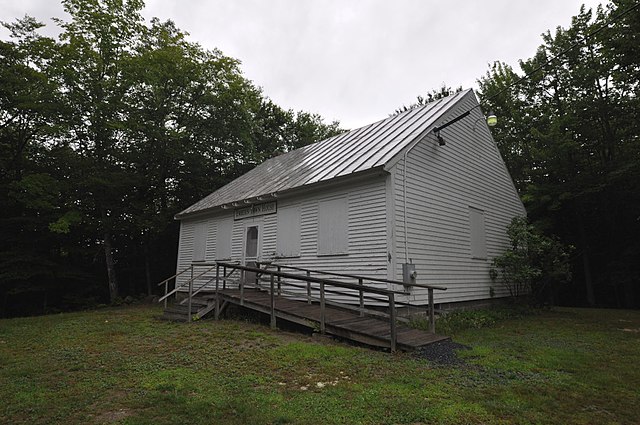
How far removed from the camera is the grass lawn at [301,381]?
3.84 m

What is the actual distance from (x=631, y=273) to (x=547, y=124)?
25.2 ft

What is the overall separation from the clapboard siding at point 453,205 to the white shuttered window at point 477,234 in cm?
20

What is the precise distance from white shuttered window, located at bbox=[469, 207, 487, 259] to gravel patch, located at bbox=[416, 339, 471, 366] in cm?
563

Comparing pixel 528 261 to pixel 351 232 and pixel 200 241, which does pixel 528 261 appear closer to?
pixel 351 232

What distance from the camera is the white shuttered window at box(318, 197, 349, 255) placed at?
33.3 feet

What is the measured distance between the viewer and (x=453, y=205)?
11.5m

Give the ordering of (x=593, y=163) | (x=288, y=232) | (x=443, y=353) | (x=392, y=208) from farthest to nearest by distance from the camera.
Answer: (x=593, y=163) → (x=288, y=232) → (x=392, y=208) → (x=443, y=353)

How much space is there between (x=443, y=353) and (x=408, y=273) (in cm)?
269

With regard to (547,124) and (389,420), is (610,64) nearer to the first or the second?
(547,124)

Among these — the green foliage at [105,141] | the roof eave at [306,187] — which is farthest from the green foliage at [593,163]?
the green foliage at [105,141]

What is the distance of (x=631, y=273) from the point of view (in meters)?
15.9

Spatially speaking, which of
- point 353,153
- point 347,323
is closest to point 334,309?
point 347,323

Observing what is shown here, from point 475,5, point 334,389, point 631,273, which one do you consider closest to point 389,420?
point 334,389

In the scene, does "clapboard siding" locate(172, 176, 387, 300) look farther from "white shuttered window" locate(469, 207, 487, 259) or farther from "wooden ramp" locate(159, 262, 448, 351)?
"white shuttered window" locate(469, 207, 487, 259)
